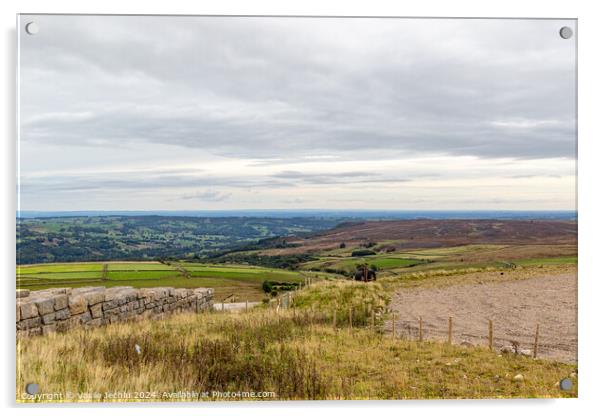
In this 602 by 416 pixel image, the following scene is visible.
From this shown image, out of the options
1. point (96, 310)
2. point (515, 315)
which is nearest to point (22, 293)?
point (96, 310)

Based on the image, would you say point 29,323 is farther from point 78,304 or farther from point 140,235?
point 140,235

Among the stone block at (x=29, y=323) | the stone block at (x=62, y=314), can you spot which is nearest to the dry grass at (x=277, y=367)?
the stone block at (x=29, y=323)

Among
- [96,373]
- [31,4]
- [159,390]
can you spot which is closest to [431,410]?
[159,390]

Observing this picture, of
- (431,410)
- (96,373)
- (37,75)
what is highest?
(37,75)

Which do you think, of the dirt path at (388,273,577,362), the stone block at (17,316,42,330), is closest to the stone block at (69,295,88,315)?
the stone block at (17,316,42,330)

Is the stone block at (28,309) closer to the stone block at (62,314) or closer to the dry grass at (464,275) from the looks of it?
the stone block at (62,314)

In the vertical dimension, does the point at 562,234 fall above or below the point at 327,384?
above
